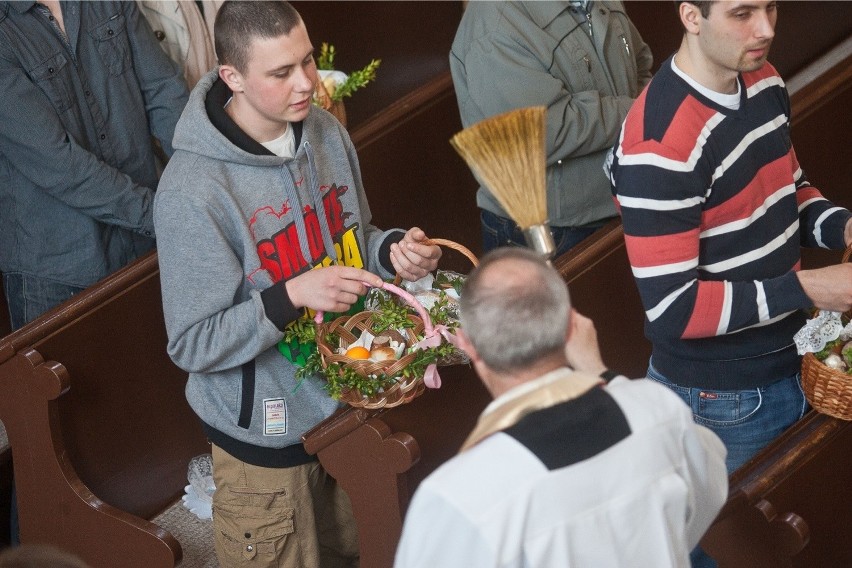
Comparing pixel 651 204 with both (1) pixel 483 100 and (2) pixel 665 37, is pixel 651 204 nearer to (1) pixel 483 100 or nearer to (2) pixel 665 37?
(1) pixel 483 100

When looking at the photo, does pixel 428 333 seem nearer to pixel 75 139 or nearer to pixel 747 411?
pixel 747 411

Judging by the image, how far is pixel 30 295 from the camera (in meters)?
3.60

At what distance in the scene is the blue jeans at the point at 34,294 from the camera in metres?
3.59

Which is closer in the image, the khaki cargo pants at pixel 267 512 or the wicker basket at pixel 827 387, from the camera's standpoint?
the wicker basket at pixel 827 387

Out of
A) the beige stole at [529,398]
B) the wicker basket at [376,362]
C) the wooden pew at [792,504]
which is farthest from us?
the wicker basket at [376,362]

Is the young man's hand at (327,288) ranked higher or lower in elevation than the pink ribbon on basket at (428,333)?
higher

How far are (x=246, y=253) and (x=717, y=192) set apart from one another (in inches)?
42.4

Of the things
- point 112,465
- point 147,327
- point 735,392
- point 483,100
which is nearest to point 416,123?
point 483,100

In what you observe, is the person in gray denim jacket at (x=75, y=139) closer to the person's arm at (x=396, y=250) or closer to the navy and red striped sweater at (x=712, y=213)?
the person's arm at (x=396, y=250)

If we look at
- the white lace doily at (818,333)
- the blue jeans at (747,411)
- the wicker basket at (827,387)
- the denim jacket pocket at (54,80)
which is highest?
the denim jacket pocket at (54,80)

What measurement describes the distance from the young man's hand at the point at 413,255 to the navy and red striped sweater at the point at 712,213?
20.3 inches

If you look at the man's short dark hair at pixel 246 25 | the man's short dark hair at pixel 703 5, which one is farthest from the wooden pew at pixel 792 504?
the man's short dark hair at pixel 246 25

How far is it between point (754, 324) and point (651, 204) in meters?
0.37

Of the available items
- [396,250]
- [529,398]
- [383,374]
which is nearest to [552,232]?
[396,250]
